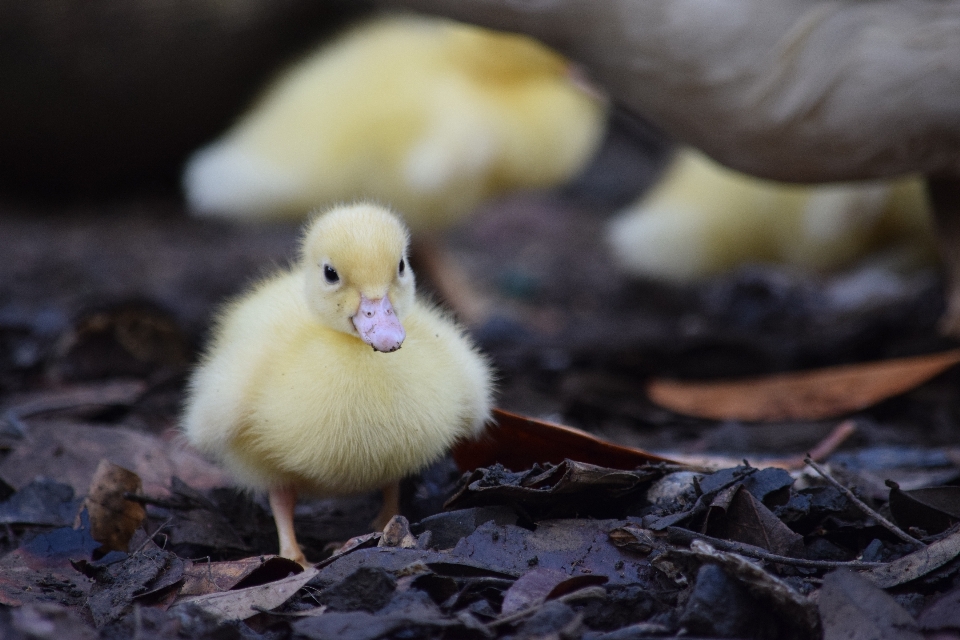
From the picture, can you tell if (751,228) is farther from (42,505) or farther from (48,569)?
(48,569)

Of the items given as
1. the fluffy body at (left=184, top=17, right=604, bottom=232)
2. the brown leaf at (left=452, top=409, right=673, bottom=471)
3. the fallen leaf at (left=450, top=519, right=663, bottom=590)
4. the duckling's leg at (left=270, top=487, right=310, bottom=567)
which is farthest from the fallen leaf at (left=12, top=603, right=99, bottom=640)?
the fluffy body at (left=184, top=17, right=604, bottom=232)

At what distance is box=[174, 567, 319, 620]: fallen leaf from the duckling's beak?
14.3 inches

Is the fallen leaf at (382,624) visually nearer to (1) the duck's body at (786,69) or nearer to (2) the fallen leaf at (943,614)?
(2) the fallen leaf at (943,614)

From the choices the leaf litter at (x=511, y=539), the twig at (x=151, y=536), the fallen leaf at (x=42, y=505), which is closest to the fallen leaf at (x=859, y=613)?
the leaf litter at (x=511, y=539)

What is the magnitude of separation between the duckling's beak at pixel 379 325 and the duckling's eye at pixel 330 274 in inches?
2.8

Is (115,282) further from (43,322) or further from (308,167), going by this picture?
(308,167)

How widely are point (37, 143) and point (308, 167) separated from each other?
4.43 ft

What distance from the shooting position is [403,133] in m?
2.92

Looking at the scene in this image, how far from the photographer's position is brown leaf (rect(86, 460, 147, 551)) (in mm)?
1707

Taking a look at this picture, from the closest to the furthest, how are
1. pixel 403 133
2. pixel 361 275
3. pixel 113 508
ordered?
pixel 361 275 → pixel 113 508 → pixel 403 133

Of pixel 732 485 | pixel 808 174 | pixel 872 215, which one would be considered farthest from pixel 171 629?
pixel 872 215


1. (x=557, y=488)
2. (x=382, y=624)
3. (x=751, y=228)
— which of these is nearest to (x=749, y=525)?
(x=557, y=488)

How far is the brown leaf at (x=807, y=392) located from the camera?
2.45 metres

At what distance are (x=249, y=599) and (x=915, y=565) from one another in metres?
0.98
